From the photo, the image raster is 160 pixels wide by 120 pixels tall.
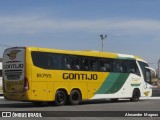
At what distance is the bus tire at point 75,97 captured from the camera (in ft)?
86.6

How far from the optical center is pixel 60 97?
26.0 meters

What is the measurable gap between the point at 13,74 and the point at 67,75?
10.3 ft

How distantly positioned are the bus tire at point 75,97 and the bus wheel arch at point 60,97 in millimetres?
329

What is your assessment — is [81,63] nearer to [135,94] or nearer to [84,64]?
[84,64]

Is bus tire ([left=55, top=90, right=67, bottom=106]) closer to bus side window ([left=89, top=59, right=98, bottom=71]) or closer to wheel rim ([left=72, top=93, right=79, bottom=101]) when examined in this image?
wheel rim ([left=72, top=93, right=79, bottom=101])

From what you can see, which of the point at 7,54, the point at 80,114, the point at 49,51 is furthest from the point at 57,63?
the point at 80,114

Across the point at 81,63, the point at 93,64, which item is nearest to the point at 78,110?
the point at 81,63

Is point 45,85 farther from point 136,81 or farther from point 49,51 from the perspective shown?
point 136,81

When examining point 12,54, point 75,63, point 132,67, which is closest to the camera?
point 12,54

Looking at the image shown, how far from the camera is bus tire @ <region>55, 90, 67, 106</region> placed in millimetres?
25750

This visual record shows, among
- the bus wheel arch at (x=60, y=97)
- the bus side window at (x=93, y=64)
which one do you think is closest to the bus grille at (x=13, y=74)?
the bus wheel arch at (x=60, y=97)

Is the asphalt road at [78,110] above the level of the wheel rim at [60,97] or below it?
below

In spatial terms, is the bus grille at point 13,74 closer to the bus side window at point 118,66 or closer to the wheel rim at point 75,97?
the wheel rim at point 75,97

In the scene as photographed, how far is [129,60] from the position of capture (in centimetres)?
3108
